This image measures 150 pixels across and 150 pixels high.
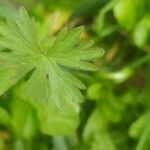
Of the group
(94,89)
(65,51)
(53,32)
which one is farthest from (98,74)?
(65,51)

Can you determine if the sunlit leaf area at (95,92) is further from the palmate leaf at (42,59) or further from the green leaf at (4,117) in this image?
the palmate leaf at (42,59)

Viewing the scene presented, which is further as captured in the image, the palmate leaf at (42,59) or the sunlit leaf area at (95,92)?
the sunlit leaf area at (95,92)

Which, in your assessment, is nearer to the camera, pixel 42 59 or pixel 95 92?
pixel 42 59

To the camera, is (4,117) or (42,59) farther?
(4,117)

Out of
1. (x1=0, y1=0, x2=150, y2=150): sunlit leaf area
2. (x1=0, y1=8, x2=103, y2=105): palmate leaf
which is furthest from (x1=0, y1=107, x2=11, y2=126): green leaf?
(x1=0, y1=8, x2=103, y2=105): palmate leaf

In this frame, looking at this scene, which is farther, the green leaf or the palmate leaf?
the green leaf

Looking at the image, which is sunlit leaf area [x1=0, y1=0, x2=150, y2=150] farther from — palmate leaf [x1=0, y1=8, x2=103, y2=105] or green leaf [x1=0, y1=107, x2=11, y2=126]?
palmate leaf [x1=0, y1=8, x2=103, y2=105]

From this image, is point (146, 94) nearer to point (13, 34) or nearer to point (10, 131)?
point (10, 131)

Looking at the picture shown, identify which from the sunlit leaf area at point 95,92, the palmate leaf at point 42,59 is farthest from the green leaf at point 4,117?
the palmate leaf at point 42,59
